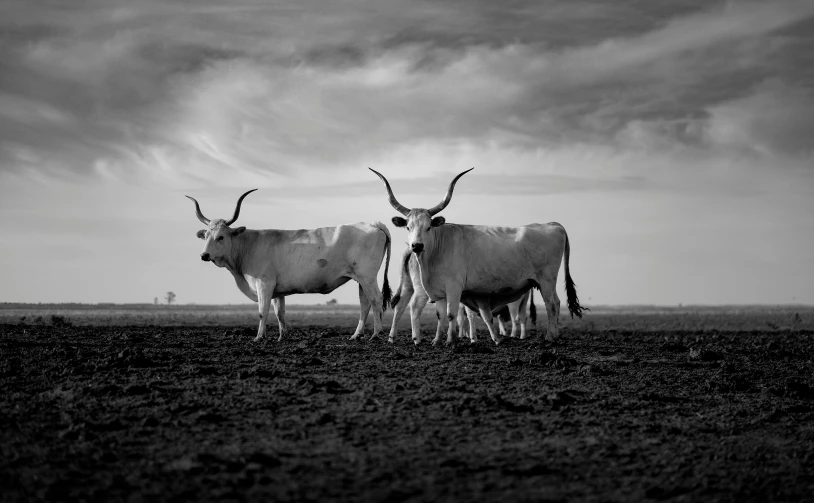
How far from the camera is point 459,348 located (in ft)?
44.6

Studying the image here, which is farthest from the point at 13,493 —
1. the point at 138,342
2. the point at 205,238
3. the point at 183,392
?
the point at 205,238

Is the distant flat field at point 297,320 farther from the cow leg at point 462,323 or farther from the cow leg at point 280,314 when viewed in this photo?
the cow leg at point 462,323

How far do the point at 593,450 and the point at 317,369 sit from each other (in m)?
5.08

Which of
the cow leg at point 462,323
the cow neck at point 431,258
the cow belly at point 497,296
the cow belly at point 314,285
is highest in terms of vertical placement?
the cow neck at point 431,258

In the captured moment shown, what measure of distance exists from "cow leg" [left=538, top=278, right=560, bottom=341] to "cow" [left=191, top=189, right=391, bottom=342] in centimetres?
354

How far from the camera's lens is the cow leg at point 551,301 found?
1594 centimetres

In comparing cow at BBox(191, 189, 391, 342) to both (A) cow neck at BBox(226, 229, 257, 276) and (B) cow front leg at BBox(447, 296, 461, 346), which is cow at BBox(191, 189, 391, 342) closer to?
(A) cow neck at BBox(226, 229, 257, 276)

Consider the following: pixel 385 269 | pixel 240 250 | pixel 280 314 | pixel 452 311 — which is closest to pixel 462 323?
pixel 385 269

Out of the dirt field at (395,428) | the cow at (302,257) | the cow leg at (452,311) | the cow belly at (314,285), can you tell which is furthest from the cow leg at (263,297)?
the cow leg at (452,311)

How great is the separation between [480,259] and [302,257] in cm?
400

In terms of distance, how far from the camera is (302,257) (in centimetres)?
1673

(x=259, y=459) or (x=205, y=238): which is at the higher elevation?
(x=205, y=238)

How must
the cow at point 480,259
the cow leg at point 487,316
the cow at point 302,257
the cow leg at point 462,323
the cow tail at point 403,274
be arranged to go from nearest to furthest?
the cow at point 480,259 < the cow tail at point 403,274 < the cow leg at point 487,316 < the cow at point 302,257 < the cow leg at point 462,323

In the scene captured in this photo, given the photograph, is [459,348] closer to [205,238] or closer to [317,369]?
[317,369]
